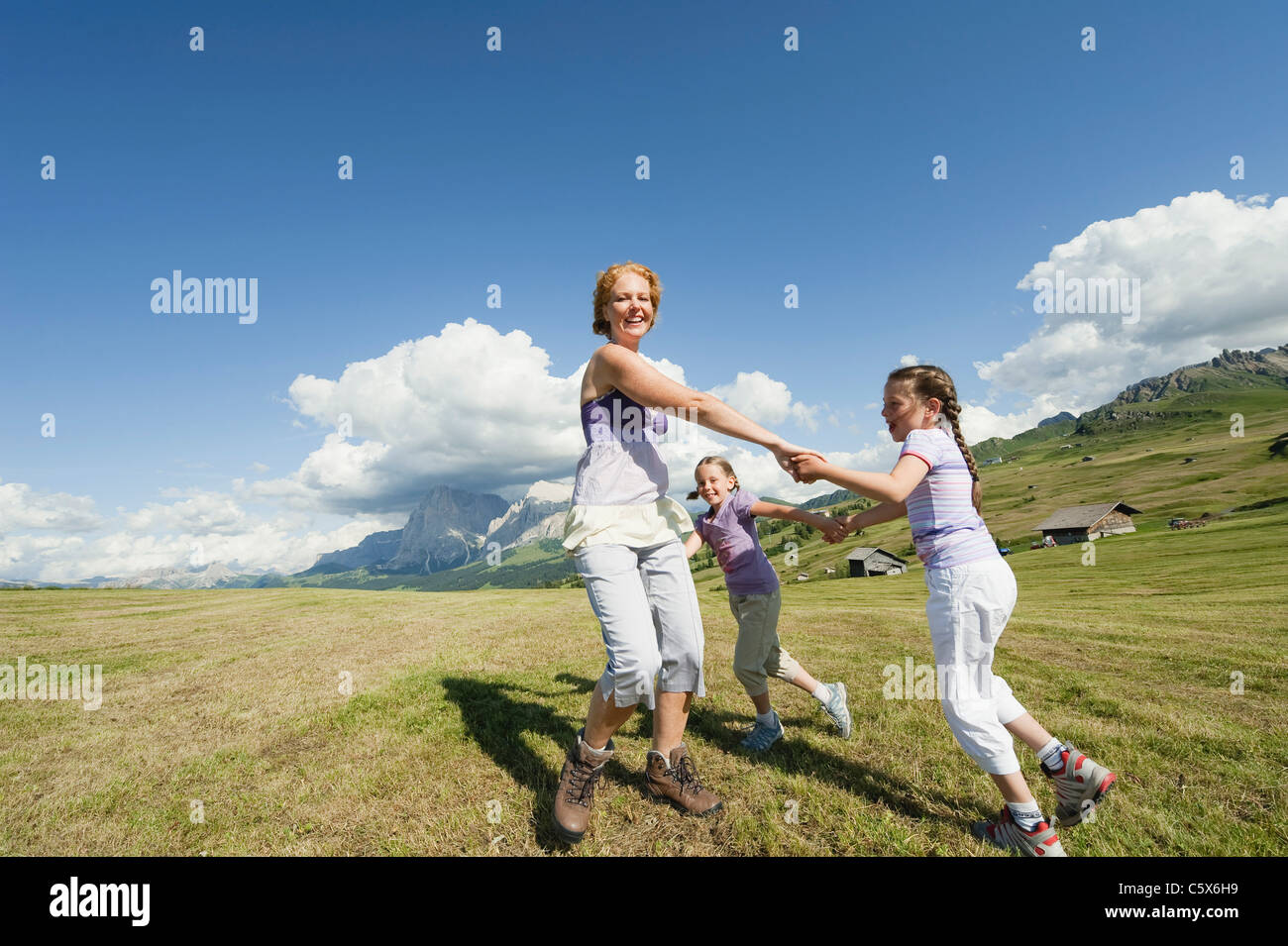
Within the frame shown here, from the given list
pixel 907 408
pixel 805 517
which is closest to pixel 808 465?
pixel 907 408

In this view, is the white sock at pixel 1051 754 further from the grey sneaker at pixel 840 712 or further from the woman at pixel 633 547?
the woman at pixel 633 547

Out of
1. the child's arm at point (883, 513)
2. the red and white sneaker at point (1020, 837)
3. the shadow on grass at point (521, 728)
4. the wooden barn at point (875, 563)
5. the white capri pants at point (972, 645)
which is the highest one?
the child's arm at point (883, 513)

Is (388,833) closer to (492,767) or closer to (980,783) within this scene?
(492,767)

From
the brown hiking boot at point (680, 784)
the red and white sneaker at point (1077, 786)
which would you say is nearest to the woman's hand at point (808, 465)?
the brown hiking boot at point (680, 784)

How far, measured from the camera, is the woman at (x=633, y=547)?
389 cm

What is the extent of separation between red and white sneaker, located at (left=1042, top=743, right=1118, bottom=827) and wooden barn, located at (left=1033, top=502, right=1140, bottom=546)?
10988cm

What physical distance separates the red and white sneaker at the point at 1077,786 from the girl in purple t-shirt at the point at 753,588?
6.89 feet

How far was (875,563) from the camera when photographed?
9425 centimetres

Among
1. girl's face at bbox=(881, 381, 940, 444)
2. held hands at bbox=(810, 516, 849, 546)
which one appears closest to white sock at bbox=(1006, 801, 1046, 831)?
held hands at bbox=(810, 516, 849, 546)

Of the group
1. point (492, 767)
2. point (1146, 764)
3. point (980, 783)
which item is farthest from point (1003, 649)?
point (492, 767)

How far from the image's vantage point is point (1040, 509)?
12838 cm

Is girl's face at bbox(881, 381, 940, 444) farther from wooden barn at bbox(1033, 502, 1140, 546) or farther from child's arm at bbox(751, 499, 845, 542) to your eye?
wooden barn at bbox(1033, 502, 1140, 546)

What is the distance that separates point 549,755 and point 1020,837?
4016 millimetres

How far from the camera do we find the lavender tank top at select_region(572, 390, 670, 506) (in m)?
4.15
